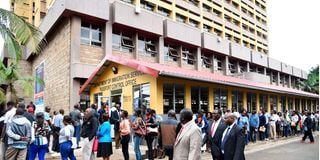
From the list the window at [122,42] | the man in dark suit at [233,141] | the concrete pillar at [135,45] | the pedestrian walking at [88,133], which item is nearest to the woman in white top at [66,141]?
the pedestrian walking at [88,133]

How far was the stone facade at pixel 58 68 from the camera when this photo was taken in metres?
21.2

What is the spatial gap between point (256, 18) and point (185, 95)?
146ft

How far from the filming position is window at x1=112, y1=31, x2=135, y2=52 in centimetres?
2367

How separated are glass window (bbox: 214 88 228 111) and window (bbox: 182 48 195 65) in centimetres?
1268

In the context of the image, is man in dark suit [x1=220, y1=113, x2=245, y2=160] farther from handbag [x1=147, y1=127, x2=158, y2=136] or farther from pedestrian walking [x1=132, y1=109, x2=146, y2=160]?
handbag [x1=147, y1=127, x2=158, y2=136]

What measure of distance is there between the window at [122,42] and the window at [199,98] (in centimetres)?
931

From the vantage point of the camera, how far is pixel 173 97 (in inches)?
575

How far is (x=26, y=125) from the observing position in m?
7.90

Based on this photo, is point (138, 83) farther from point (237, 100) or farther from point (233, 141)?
point (233, 141)

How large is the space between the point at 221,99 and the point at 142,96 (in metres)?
5.14

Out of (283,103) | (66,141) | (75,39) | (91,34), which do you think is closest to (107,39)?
(91,34)

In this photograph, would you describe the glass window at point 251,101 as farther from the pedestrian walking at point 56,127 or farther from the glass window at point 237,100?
the pedestrian walking at point 56,127

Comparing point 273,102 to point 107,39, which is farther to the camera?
point 273,102

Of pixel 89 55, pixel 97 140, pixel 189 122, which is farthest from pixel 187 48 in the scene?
pixel 189 122
